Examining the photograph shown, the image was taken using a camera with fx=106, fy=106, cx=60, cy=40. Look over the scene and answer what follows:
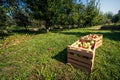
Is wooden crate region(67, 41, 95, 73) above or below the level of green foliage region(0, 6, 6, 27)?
below

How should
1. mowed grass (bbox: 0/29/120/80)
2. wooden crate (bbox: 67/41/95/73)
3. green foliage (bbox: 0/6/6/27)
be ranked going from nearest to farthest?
wooden crate (bbox: 67/41/95/73) → mowed grass (bbox: 0/29/120/80) → green foliage (bbox: 0/6/6/27)

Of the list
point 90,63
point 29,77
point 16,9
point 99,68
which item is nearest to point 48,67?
point 29,77

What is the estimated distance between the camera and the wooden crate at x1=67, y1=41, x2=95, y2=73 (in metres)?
3.54

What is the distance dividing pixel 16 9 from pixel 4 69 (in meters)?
7.67

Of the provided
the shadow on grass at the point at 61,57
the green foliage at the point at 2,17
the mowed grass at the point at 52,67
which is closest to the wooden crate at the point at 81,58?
the mowed grass at the point at 52,67

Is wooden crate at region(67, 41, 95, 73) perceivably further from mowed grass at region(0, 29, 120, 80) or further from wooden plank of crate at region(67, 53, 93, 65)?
mowed grass at region(0, 29, 120, 80)

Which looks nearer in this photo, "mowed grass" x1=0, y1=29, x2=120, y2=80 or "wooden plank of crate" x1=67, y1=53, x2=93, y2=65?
"wooden plank of crate" x1=67, y1=53, x2=93, y2=65

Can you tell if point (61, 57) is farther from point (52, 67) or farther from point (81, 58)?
point (81, 58)

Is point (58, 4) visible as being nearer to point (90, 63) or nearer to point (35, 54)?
point (35, 54)

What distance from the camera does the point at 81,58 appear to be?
374cm

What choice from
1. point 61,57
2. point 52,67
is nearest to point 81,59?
point 52,67

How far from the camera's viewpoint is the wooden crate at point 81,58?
139 inches

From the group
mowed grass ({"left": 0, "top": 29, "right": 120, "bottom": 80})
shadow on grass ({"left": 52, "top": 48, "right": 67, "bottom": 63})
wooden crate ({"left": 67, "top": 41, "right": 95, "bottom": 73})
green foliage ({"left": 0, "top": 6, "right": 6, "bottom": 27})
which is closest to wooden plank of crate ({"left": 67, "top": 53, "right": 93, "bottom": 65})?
wooden crate ({"left": 67, "top": 41, "right": 95, "bottom": 73})

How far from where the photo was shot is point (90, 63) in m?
3.56
